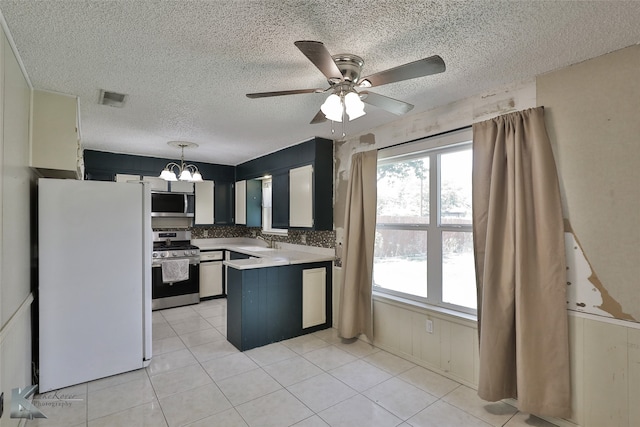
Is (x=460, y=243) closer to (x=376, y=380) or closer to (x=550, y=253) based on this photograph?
(x=550, y=253)

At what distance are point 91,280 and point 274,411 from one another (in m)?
1.85

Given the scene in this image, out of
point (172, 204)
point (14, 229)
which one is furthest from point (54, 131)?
point (172, 204)

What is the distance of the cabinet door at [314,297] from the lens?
12.1 ft

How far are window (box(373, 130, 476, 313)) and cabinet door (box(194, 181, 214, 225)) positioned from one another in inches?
126

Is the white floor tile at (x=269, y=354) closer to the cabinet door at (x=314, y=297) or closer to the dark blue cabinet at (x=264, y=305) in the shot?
the dark blue cabinet at (x=264, y=305)

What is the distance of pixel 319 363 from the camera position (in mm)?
2938

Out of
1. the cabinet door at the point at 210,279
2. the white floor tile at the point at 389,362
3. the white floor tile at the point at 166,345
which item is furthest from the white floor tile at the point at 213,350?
the cabinet door at the point at 210,279

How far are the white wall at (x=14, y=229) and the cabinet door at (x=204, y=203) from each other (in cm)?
298

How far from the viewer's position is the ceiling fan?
56.0 inches

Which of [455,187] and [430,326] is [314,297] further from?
[455,187]

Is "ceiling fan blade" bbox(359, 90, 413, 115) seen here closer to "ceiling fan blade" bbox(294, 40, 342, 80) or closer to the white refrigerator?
"ceiling fan blade" bbox(294, 40, 342, 80)

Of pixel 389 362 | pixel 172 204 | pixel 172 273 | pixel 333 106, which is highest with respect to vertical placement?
pixel 333 106

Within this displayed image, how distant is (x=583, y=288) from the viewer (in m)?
1.96

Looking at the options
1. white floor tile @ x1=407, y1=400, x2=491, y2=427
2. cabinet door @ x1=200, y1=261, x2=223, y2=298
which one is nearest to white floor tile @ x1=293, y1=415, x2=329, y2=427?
white floor tile @ x1=407, y1=400, x2=491, y2=427
